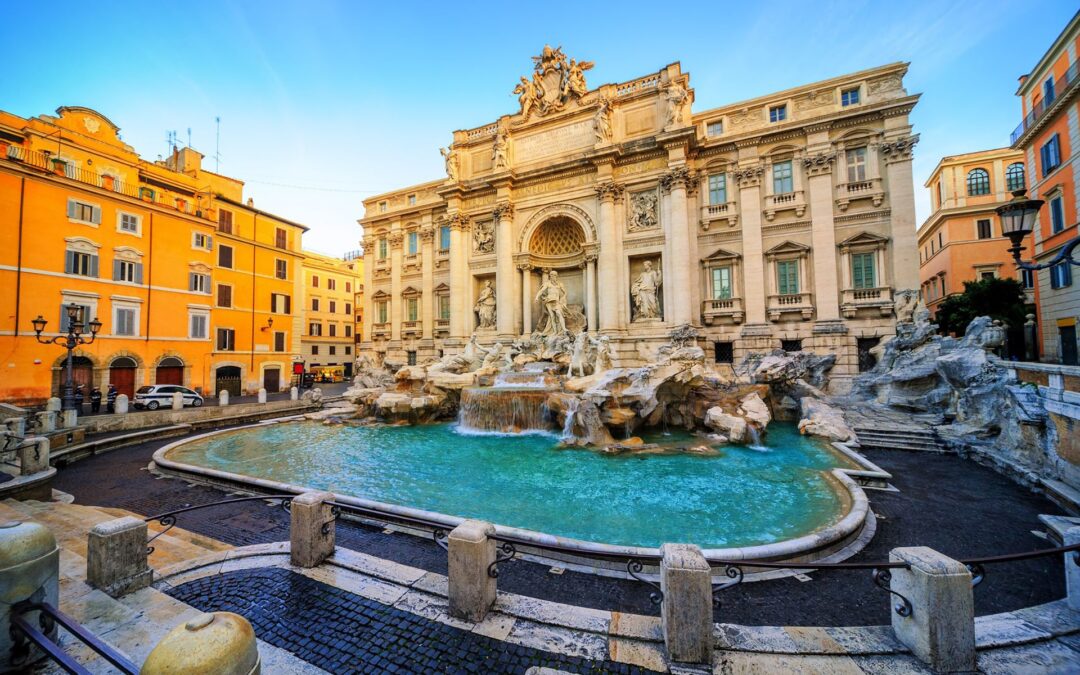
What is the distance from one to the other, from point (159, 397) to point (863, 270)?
31.0 meters

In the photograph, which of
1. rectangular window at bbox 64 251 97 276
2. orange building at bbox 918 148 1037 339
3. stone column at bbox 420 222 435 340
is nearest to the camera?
rectangular window at bbox 64 251 97 276

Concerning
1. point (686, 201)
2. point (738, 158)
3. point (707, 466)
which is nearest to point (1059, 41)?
point (738, 158)

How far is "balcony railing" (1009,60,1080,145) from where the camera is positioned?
15055 mm

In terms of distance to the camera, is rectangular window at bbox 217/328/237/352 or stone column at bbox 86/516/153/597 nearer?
stone column at bbox 86/516/153/597

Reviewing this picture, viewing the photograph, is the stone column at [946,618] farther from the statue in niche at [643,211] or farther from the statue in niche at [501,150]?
the statue in niche at [501,150]

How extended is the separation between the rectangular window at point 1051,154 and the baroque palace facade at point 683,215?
565 cm

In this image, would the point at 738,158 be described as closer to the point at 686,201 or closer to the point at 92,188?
the point at 686,201

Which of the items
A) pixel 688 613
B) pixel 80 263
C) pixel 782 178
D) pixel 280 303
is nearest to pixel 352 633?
pixel 688 613

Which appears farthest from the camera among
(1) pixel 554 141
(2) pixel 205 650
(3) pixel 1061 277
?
(1) pixel 554 141

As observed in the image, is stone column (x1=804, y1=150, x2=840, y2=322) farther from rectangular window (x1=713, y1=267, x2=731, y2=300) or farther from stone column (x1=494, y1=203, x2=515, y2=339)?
stone column (x1=494, y1=203, x2=515, y2=339)

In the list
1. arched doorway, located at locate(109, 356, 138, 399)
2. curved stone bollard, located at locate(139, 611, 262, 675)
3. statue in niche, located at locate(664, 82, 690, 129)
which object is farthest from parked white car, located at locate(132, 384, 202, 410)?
statue in niche, located at locate(664, 82, 690, 129)

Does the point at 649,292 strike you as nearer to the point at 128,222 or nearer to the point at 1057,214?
the point at 1057,214

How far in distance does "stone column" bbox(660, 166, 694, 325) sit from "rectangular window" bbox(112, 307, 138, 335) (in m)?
26.1

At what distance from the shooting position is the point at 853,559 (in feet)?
15.8
